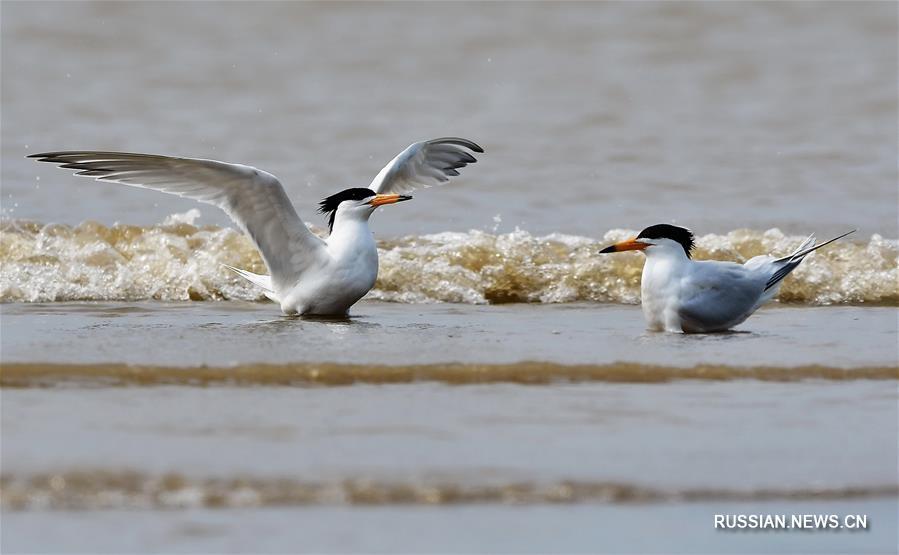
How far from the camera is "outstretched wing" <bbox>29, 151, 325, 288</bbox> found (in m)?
6.83

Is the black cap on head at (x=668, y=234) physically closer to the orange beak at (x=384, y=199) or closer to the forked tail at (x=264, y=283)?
the orange beak at (x=384, y=199)

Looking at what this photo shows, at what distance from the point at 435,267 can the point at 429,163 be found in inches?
23.1

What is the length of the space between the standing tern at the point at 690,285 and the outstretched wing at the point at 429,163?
173 cm

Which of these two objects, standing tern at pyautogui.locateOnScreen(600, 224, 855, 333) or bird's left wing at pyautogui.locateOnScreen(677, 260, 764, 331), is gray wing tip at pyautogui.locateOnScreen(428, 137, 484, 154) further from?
bird's left wing at pyautogui.locateOnScreen(677, 260, 764, 331)

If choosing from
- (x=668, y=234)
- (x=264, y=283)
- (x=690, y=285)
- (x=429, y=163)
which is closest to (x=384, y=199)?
(x=264, y=283)

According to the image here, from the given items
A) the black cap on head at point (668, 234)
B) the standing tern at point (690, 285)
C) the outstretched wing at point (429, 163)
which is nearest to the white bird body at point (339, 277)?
the outstretched wing at point (429, 163)

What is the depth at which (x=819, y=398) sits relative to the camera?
195 inches

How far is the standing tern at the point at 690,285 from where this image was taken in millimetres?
6512

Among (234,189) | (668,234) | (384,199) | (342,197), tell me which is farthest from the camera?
(342,197)

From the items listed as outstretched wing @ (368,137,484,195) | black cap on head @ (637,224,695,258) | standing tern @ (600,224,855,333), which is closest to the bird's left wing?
standing tern @ (600,224,855,333)

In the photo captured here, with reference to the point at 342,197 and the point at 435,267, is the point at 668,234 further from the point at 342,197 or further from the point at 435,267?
the point at 435,267

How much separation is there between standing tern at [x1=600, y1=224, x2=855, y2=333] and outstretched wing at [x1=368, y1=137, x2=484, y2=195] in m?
1.73

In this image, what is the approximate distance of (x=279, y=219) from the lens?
711 centimetres

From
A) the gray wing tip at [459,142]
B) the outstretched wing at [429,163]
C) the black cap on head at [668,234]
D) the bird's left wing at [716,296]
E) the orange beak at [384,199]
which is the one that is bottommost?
the bird's left wing at [716,296]
